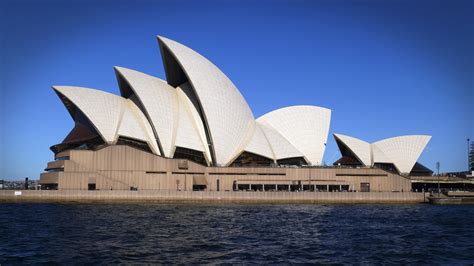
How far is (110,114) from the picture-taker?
74.1 meters

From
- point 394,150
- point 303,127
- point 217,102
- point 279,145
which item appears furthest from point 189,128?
point 394,150

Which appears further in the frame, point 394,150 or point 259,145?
point 394,150

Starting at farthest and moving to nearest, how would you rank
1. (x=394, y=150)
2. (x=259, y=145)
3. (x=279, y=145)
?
(x=394, y=150) → (x=279, y=145) → (x=259, y=145)

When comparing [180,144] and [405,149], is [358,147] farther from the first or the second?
[180,144]

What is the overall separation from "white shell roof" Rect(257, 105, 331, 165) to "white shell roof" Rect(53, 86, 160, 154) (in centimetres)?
2109

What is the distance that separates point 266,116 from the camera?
3410 inches

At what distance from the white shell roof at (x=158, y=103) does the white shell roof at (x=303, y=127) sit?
17.1m

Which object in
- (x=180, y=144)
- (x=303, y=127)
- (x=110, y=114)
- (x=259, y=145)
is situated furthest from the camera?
(x=303, y=127)

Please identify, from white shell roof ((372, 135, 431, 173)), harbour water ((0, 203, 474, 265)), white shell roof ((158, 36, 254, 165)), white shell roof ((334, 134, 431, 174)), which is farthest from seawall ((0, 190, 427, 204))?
harbour water ((0, 203, 474, 265))

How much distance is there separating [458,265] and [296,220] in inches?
813

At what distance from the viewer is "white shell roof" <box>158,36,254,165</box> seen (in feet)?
240

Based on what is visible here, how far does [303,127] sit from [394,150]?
17280 millimetres

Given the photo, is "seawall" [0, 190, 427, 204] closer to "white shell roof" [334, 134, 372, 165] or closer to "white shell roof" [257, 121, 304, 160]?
"white shell roof" [257, 121, 304, 160]

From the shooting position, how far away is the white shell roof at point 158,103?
242 feet
